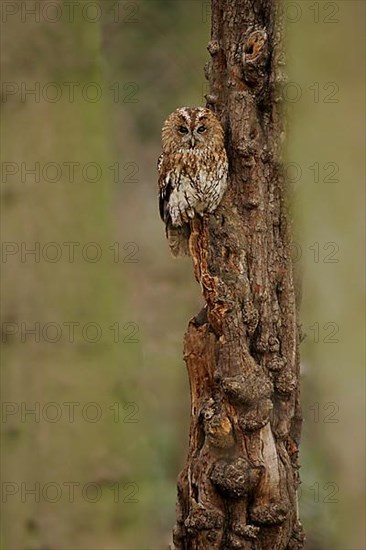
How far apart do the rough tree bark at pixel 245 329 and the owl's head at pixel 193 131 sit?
0.18 feet

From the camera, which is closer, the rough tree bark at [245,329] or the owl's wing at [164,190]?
the rough tree bark at [245,329]

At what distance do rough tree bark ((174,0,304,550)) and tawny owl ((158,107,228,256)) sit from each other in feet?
0.16

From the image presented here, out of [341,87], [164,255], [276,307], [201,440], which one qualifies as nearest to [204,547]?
[201,440]

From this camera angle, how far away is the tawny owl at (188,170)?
326 cm

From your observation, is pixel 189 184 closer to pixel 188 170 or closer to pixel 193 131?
pixel 188 170

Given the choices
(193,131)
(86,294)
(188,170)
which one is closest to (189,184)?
(188,170)

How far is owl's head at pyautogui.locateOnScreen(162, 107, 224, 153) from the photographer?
128 inches

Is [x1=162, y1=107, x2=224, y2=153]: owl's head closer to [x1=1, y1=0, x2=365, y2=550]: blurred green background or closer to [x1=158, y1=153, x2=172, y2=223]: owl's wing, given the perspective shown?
[x1=158, y1=153, x2=172, y2=223]: owl's wing

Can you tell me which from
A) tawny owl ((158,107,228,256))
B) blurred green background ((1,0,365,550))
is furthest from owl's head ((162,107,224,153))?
blurred green background ((1,0,365,550))

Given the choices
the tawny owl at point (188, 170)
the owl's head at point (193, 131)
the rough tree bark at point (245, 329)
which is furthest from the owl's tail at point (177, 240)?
the owl's head at point (193, 131)

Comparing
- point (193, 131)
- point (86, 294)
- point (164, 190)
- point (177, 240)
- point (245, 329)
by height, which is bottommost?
point (245, 329)

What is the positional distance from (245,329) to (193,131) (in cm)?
59

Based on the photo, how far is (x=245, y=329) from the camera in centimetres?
322

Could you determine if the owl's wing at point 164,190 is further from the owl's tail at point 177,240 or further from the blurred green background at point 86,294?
the blurred green background at point 86,294
